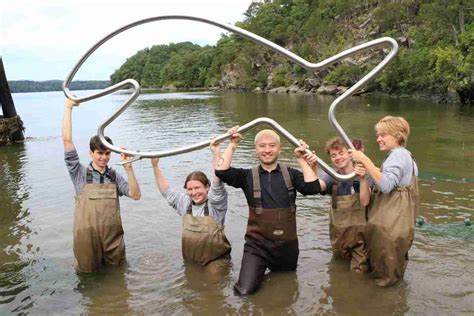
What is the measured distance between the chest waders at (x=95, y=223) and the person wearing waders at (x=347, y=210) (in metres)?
2.60

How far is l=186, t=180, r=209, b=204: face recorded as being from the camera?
546 centimetres

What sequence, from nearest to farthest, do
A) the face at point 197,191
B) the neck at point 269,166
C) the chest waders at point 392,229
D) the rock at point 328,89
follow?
1. the chest waders at point 392,229
2. the neck at point 269,166
3. the face at point 197,191
4. the rock at point 328,89

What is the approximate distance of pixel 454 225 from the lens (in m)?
7.11

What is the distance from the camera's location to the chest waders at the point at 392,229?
4641 millimetres

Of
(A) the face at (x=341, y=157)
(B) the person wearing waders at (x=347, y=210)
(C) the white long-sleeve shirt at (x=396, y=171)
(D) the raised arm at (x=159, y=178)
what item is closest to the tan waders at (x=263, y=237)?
(B) the person wearing waders at (x=347, y=210)

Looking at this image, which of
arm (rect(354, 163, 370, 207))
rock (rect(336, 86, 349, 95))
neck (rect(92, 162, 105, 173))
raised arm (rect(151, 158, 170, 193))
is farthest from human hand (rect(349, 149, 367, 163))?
rock (rect(336, 86, 349, 95))

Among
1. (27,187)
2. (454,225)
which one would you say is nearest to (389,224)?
(454,225)

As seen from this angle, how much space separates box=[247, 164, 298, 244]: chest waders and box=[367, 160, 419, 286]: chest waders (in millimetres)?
874

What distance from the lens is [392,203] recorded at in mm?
4688

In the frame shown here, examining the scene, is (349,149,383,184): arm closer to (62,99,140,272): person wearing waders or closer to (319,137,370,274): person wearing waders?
(319,137,370,274): person wearing waders

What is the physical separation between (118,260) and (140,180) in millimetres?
6111

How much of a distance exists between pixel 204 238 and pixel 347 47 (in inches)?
2613

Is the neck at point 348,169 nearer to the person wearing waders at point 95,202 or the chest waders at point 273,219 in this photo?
the chest waders at point 273,219

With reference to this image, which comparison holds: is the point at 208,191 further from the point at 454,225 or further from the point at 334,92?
the point at 334,92
